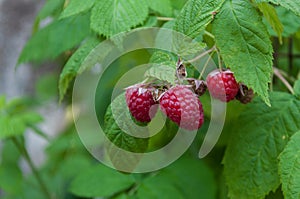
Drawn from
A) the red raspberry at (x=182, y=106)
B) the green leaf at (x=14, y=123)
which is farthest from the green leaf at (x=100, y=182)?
the red raspberry at (x=182, y=106)

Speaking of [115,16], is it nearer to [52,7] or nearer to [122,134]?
[122,134]

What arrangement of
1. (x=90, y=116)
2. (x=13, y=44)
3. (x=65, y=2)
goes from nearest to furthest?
(x=65, y=2), (x=90, y=116), (x=13, y=44)

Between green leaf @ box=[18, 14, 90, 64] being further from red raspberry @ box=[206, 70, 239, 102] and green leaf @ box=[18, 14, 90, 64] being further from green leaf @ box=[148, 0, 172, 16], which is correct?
red raspberry @ box=[206, 70, 239, 102]

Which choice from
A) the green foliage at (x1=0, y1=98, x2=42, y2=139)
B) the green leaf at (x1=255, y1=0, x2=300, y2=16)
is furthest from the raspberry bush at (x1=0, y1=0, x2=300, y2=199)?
the green foliage at (x1=0, y1=98, x2=42, y2=139)

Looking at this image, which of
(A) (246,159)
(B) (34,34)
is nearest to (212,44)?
(A) (246,159)

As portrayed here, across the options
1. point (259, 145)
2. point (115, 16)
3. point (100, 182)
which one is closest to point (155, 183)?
point (100, 182)

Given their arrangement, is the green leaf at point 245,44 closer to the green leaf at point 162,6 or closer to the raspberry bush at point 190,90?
the raspberry bush at point 190,90

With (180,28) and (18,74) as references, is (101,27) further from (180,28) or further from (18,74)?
(18,74)
